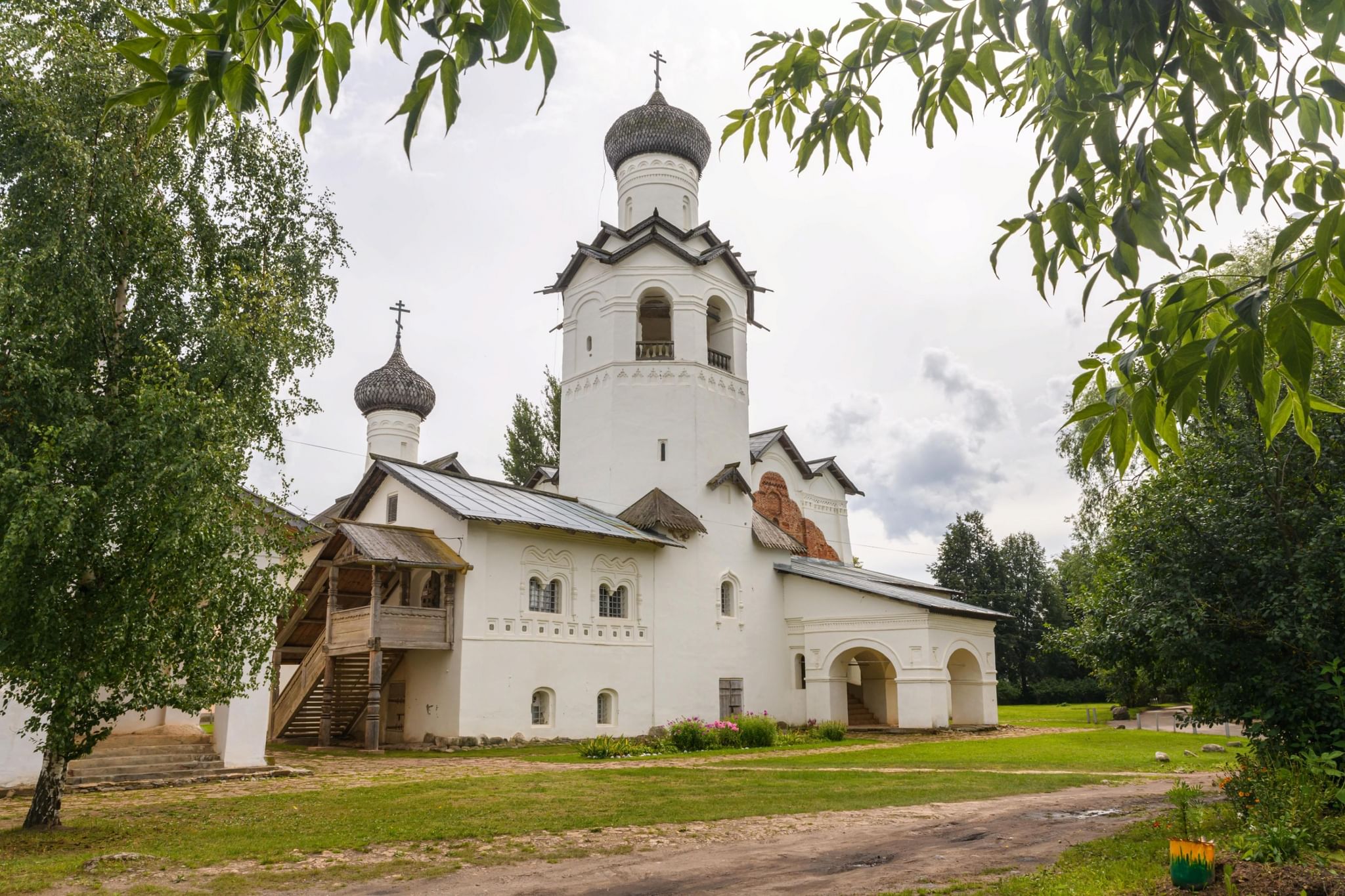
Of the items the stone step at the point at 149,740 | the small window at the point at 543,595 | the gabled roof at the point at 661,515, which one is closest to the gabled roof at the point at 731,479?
the gabled roof at the point at 661,515

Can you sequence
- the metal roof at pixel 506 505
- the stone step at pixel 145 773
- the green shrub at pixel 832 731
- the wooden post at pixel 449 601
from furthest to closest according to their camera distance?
the green shrub at pixel 832 731, the metal roof at pixel 506 505, the wooden post at pixel 449 601, the stone step at pixel 145 773

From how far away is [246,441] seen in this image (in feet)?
34.7

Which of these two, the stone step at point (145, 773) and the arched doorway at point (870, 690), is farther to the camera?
the arched doorway at point (870, 690)

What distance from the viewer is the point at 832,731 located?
22812 millimetres

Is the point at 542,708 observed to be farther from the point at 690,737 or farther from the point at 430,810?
the point at 430,810

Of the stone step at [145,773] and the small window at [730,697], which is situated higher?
the small window at [730,697]

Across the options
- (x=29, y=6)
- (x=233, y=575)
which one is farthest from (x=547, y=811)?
(x=29, y=6)

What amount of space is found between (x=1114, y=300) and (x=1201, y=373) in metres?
0.83

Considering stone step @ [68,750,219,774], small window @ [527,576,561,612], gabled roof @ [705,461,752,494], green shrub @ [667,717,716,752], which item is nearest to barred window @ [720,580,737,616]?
gabled roof @ [705,461,752,494]

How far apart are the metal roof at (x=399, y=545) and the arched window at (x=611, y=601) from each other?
13.0 ft

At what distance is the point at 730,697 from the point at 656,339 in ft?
34.7

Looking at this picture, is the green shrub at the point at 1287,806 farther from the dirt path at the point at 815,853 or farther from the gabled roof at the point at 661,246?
the gabled roof at the point at 661,246

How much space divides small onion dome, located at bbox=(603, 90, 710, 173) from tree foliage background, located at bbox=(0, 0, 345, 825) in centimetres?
1903

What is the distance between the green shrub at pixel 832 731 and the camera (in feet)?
74.7
